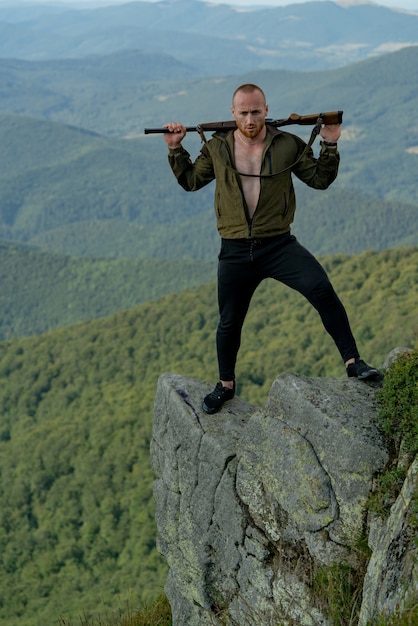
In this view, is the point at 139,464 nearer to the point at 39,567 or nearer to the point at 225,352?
the point at 39,567

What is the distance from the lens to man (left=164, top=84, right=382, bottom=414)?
7.98 metres

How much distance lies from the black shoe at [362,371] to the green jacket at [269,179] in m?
1.70

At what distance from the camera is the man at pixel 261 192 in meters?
7.98

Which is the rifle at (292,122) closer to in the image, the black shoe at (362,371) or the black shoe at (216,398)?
the black shoe at (362,371)

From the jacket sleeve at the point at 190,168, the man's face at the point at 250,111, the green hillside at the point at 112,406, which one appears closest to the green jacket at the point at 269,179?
the jacket sleeve at the point at 190,168

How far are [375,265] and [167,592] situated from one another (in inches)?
2637

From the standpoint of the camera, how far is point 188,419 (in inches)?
363

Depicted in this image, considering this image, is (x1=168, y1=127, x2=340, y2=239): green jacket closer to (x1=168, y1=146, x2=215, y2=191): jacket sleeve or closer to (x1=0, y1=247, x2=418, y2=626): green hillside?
(x1=168, y1=146, x2=215, y2=191): jacket sleeve

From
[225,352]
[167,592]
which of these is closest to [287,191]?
[225,352]

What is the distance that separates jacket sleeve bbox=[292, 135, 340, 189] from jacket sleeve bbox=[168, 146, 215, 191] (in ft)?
3.27

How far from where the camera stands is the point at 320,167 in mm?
7996

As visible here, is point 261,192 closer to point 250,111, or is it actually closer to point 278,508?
point 250,111

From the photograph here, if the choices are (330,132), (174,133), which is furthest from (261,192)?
(174,133)

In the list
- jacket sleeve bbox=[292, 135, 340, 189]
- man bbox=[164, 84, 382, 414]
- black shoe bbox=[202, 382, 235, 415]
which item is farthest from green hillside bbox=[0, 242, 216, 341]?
jacket sleeve bbox=[292, 135, 340, 189]
